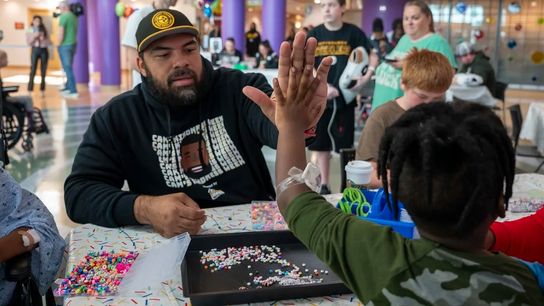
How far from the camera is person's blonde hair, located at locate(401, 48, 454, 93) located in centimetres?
222

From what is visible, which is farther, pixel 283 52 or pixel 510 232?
pixel 510 232

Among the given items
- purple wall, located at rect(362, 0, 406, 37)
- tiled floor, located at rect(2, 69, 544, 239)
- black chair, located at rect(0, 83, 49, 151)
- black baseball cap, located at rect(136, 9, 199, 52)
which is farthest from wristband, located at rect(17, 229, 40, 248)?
purple wall, located at rect(362, 0, 406, 37)

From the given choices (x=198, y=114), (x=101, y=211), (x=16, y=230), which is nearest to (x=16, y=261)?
(x=16, y=230)

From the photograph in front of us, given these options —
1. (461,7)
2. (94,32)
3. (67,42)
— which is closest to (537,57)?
(461,7)

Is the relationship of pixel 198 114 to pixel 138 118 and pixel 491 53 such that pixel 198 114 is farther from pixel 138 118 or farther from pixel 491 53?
pixel 491 53

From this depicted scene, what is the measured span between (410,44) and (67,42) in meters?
9.00

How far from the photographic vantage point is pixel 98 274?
123 cm

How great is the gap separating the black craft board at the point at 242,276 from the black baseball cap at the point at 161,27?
0.76 m

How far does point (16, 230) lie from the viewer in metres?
1.48

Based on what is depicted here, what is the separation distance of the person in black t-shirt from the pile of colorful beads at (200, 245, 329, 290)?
276 cm

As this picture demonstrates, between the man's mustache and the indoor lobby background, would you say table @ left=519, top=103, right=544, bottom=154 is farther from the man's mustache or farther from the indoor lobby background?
the man's mustache

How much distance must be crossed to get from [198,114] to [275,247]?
696 millimetres

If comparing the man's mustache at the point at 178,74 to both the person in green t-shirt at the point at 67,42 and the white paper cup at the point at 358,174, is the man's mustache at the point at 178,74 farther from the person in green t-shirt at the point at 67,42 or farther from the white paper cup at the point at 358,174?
the person in green t-shirt at the point at 67,42

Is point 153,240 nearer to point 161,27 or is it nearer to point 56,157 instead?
point 161,27
